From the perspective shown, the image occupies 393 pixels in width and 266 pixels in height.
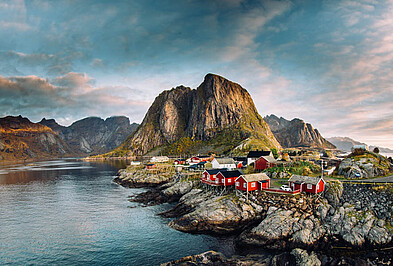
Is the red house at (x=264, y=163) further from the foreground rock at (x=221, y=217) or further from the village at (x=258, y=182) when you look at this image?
the foreground rock at (x=221, y=217)

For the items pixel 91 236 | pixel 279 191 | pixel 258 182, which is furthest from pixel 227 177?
pixel 91 236

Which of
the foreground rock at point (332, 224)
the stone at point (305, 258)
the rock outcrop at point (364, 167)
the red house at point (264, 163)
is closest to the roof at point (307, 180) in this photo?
the foreground rock at point (332, 224)

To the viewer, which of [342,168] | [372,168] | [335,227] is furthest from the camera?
[342,168]

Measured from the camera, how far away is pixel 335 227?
37.3 metres

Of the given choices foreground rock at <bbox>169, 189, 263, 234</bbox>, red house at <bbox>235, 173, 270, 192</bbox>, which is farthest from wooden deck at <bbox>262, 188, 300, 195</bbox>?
foreground rock at <bbox>169, 189, 263, 234</bbox>

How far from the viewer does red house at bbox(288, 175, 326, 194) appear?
45156 mm

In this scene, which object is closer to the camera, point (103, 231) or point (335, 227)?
point (335, 227)

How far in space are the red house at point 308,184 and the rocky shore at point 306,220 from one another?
144 cm

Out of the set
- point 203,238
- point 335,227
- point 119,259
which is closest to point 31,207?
point 119,259

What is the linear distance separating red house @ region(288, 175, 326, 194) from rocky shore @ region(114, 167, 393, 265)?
4.74 ft

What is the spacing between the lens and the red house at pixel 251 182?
4891cm

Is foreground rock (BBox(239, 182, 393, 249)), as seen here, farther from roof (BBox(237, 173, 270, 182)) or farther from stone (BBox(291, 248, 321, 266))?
roof (BBox(237, 173, 270, 182))

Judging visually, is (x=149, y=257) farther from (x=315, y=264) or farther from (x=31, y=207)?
(x=31, y=207)

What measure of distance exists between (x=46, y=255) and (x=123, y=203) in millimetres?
30646
